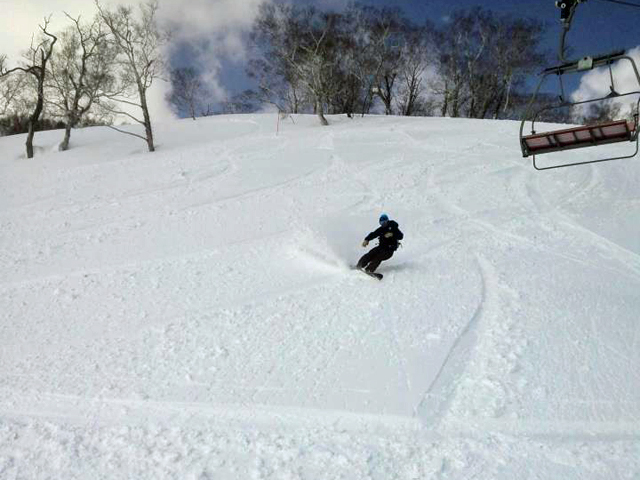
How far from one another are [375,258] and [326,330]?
1.98 metres

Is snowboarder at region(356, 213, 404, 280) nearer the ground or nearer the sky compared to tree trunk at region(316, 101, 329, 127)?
nearer the ground

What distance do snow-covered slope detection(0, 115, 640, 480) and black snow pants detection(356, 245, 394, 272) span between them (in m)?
0.35

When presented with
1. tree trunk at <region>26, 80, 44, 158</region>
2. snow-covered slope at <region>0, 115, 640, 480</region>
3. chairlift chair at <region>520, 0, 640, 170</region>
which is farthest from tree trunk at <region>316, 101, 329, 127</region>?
chairlift chair at <region>520, 0, 640, 170</region>

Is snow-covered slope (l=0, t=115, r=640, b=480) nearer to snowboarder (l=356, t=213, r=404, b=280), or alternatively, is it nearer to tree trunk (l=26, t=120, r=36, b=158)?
snowboarder (l=356, t=213, r=404, b=280)

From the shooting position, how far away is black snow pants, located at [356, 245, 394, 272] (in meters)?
7.44

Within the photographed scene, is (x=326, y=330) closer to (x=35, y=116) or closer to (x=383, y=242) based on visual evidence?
(x=383, y=242)

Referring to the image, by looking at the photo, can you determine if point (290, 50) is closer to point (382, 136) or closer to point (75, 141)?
point (382, 136)

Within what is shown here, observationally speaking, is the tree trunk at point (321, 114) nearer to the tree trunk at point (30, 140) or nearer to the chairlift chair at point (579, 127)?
the tree trunk at point (30, 140)

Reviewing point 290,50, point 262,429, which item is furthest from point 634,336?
point 290,50

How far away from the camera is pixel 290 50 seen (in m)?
26.5

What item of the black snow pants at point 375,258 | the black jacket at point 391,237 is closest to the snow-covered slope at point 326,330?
the black snow pants at point 375,258

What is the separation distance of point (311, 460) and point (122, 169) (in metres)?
15.4

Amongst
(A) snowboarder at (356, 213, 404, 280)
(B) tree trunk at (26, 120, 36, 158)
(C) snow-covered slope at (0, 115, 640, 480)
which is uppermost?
(B) tree trunk at (26, 120, 36, 158)

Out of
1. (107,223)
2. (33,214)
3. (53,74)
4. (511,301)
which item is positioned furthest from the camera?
(53,74)
